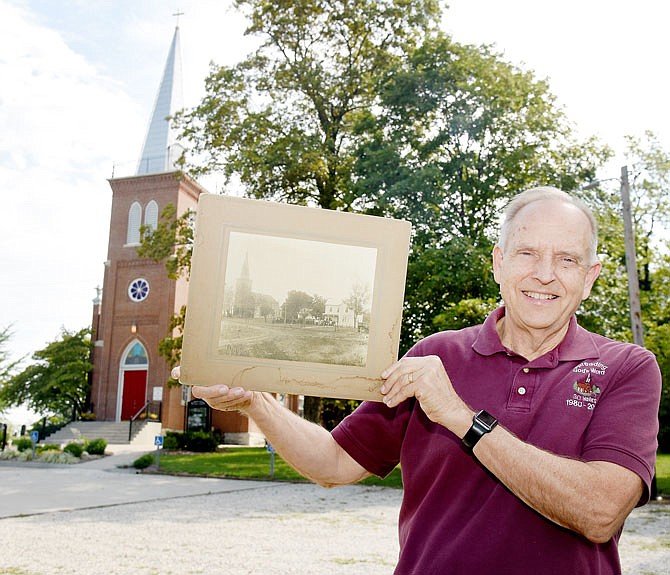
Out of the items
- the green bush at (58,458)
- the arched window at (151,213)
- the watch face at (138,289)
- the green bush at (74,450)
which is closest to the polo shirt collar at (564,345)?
the green bush at (58,458)

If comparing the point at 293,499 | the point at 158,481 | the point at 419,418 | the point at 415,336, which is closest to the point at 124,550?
the point at 293,499

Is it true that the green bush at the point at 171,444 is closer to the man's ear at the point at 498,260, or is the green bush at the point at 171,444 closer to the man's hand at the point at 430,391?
the man's ear at the point at 498,260

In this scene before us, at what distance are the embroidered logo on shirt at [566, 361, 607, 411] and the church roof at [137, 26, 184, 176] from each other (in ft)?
117

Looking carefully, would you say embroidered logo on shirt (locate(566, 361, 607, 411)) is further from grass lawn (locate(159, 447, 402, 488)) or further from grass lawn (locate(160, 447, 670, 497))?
grass lawn (locate(160, 447, 670, 497))

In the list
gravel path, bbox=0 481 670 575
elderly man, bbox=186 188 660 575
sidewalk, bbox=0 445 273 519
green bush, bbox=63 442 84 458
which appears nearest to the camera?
elderly man, bbox=186 188 660 575

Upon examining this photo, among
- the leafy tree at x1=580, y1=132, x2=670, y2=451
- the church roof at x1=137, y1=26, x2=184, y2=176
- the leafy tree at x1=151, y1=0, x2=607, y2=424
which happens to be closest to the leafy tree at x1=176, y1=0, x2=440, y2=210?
the leafy tree at x1=151, y1=0, x2=607, y2=424

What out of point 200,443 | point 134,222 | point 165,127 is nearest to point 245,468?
point 200,443

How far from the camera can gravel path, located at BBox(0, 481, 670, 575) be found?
7.08 m

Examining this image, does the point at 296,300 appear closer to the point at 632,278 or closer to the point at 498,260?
the point at 498,260

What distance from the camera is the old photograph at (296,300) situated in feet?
6.67

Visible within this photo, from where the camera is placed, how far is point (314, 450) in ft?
7.92

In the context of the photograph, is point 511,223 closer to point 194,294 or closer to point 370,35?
point 194,294

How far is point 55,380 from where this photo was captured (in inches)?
1362

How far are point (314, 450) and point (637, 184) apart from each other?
2752 cm
